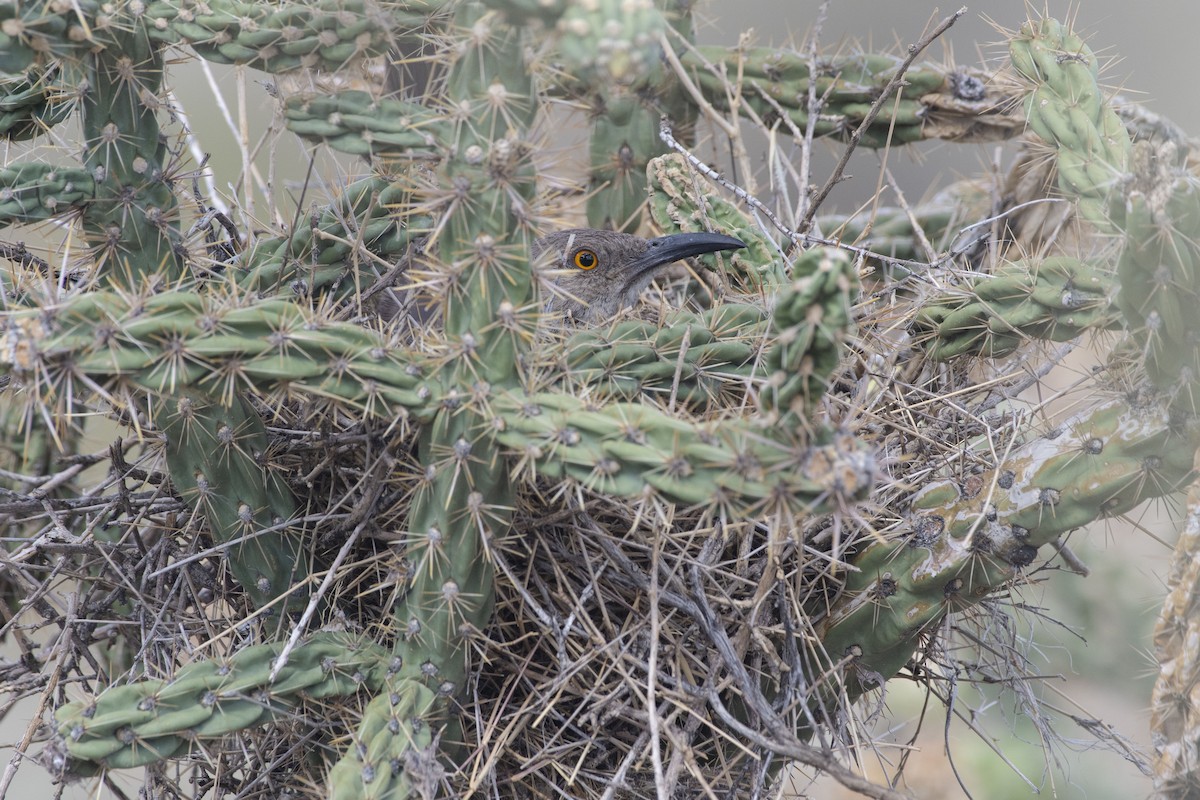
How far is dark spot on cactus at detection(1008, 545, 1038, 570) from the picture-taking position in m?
2.28

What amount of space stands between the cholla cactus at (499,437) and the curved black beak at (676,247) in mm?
145

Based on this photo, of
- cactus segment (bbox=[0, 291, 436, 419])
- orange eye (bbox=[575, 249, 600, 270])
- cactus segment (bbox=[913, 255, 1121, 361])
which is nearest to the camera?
cactus segment (bbox=[0, 291, 436, 419])

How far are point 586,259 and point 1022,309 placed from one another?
1.22 m

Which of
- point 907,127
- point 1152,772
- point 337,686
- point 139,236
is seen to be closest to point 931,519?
point 1152,772

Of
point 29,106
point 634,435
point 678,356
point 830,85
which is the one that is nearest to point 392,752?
point 634,435

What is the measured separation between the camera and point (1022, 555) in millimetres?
2289

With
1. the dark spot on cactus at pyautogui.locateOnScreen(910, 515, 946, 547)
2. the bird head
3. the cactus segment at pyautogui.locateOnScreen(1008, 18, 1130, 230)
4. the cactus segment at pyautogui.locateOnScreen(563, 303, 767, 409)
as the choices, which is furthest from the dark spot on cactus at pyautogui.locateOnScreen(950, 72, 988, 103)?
the dark spot on cactus at pyautogui.locateOnScreen(910, 515, 946, 547)

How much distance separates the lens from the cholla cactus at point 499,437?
171 cm

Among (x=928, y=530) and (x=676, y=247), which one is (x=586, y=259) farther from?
(x=928, y=530)

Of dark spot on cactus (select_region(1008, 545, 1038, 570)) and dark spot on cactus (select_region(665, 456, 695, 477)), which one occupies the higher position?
dark spot on cactus (select_region(1008, 545, 1038, 570))

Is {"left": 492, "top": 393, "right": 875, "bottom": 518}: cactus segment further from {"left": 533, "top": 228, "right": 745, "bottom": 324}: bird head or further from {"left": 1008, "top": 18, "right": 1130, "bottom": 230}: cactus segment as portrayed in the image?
{"left": 533, "top": 228, "right": 745, "bottom": 324}: bird head

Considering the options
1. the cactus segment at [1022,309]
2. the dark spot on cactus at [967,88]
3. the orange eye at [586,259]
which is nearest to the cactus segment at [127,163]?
the orange eye at [586,259]

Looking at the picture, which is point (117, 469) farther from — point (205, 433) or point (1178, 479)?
point (1178, 479)

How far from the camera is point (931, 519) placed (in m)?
2.39
